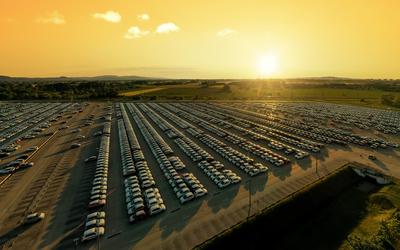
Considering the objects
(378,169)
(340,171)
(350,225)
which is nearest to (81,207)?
(350,225)

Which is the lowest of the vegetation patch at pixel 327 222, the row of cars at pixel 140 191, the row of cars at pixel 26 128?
the vegetation patch at pixel 327 222

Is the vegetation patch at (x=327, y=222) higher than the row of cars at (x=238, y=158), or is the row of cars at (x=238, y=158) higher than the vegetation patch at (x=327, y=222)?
the row of cars at (x=238, y=158)

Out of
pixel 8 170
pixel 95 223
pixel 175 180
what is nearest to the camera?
pixel 95 223

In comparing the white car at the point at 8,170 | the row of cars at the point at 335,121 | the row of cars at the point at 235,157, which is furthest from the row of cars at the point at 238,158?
the white car at the point at 8,170

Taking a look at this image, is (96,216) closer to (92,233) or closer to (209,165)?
(92,233)

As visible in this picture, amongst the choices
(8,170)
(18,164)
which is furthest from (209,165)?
(18,164)

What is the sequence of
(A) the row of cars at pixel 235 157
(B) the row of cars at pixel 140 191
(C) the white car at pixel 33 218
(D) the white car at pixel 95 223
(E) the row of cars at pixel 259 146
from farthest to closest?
(E) the row of cars at pixel 259 146 < (A) the row of cars at pixel 235 157 < (B) the row of cars at pixel 140 191 < (C) the white car at pixel 33 218 < (D) the white car at pixel 95 223

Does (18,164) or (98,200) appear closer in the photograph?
(98,200)

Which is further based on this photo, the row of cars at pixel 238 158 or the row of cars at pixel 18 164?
the row of cars at pixel 18 164

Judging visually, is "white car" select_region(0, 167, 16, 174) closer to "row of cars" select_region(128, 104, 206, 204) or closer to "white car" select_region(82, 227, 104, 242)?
"row of cars" select_region(128, 104, 206, 204)

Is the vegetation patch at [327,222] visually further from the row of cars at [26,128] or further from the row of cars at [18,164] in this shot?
the row of cars at [26,128]
